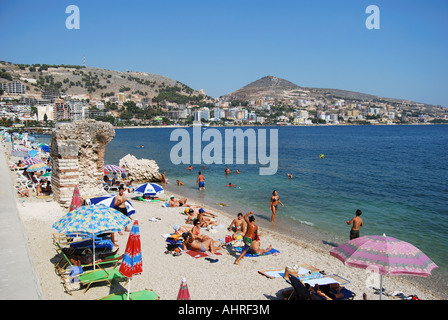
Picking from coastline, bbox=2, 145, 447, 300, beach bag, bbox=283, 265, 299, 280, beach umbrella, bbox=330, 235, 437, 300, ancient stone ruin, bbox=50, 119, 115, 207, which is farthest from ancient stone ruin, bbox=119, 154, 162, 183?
beach umbrella, bbox=330, 235, 437, 300

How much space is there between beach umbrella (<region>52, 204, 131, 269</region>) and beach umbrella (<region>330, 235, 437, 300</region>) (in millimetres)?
4838

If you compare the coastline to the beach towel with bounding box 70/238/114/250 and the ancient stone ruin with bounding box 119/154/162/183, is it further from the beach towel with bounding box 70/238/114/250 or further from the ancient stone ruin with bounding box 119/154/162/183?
the ancient stone ruin with bounding box 119/154/162/183

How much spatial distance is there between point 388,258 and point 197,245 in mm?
5411

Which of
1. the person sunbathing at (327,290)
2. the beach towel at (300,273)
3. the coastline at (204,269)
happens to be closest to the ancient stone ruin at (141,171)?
the coastline at (204,269)

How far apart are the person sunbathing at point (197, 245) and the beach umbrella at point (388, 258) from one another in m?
4.52

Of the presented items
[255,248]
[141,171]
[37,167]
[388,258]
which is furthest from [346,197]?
[37,167]

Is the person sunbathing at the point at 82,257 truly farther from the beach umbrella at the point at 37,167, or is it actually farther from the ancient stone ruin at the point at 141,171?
the ancient stone ruin at the point at 141,171

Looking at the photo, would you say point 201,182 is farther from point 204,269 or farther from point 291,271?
point 291,271

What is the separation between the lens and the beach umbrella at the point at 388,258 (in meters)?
5.45

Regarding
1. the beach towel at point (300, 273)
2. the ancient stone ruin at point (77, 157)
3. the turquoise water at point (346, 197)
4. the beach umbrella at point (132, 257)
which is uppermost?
the ancient stone ruin at point (77, 157)

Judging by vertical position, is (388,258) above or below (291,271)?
above

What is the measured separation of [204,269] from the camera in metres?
8.27

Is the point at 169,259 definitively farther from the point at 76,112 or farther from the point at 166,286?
the point at 76,112
